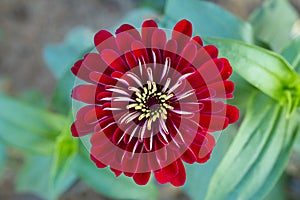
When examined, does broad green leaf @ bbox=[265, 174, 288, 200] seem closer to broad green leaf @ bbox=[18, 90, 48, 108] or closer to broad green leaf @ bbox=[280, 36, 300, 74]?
broad green leaf @ bbox=[280, 36, 300, 74]

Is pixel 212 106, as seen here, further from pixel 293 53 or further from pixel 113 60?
pixel 293 53

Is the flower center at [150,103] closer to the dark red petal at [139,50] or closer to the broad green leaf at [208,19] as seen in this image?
the dark red petal at [139,50]

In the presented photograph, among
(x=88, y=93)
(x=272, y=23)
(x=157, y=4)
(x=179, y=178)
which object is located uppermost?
(x=157, y=4)

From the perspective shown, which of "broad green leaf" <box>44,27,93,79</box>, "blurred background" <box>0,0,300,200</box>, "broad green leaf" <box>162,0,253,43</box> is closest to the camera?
"broad green leaf" <box>162,0,253,43</box>

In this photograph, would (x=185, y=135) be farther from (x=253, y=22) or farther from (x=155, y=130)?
(x=253, y=22)

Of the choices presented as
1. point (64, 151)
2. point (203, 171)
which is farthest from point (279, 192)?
point (64, 151)

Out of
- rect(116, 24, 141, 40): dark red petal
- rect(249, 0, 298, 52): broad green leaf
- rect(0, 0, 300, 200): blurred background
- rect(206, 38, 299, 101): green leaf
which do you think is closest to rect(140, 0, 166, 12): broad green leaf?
rect(0, 0, 300, 200): blurred background
